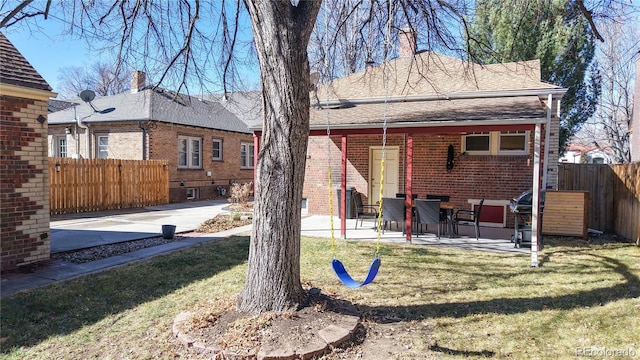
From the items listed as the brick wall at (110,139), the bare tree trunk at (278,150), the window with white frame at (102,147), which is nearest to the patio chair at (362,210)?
the bare tree trunk at (278,150)

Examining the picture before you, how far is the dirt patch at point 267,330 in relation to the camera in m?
3.25

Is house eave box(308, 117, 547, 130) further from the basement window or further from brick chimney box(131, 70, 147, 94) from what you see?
brick chimney box(131, 70, 147, 94)

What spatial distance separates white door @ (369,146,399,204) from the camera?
11.8m

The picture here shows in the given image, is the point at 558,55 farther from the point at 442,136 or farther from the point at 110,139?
the point at 110,139

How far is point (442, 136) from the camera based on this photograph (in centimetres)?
1091

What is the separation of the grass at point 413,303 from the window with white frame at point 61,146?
604 inches

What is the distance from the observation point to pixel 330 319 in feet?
12.6

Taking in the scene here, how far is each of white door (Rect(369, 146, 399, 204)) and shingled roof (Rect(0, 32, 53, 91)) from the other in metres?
8.48

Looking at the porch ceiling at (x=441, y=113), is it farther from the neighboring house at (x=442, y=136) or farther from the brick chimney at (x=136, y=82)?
the brick chimney at (x=136, y=82)

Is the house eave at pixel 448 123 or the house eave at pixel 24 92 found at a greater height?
the house eave at pixel 24 92

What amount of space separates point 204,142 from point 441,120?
538 inches

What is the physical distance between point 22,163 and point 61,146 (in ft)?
49.8

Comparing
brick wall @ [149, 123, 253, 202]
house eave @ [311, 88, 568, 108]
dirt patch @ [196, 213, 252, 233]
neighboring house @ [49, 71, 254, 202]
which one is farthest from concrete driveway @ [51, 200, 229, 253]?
house eave @ [311, 88, 568, 108]

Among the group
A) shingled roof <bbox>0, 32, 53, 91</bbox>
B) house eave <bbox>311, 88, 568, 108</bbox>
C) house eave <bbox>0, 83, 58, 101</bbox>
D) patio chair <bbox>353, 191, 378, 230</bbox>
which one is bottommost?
patio chair <bbox>353, 191, 378, 230</bbox>
